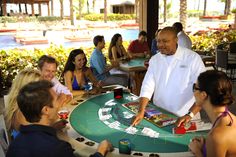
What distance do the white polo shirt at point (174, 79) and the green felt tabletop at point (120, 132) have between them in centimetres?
43

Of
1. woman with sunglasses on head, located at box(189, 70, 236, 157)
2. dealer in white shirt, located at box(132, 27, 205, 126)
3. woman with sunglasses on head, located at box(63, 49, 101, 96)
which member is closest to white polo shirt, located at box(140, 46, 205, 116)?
dealer in white shirt, located at box(132, 27, 205, 126)

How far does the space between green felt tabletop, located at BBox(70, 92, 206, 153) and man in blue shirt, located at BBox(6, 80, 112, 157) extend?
0.70 metres

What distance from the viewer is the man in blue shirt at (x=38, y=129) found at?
5.19ft

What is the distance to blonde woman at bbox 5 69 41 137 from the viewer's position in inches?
92.5

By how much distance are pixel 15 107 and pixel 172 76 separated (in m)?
1.58

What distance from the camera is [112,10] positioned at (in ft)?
100

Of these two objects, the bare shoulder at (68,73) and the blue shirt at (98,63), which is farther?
the blue shirt at (98,63)

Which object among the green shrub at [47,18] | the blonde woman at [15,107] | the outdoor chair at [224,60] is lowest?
the outdoor chair at [224,60]

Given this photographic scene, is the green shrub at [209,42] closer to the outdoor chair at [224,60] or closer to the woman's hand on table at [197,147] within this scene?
the outdoor chair at [224,60]

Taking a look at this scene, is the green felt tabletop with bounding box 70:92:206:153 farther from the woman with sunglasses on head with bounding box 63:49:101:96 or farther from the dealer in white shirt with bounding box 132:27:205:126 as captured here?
A: the woman with sunglasses on head with bounding box 63:49:101:96

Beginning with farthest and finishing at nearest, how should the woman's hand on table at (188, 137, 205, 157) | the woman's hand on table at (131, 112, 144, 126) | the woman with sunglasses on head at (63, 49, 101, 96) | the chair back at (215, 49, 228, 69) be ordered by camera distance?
1. the chair back at (215, 49, 228, 69)
2. the woman with sunglasses on head at (63, 49, 101, 96)
3. the woman's hand on table at (131, 112, 144, 126)
4. the woman's hand on table at (188, 137, 205, 157)

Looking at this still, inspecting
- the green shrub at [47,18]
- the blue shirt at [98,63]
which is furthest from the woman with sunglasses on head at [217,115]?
the green shrub at [47,18]

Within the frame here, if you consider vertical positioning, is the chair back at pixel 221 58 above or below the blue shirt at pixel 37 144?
below

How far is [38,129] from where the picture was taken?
1622mm
